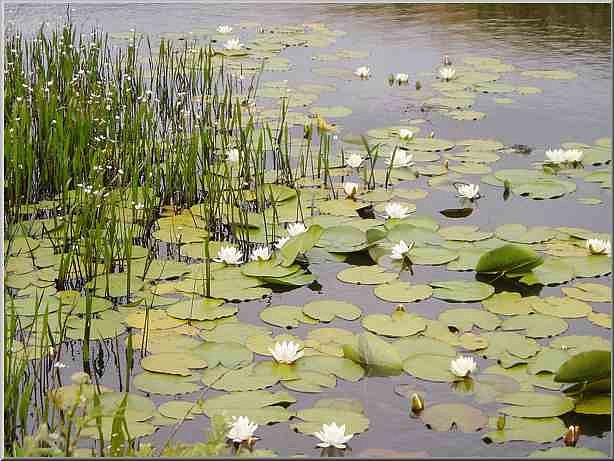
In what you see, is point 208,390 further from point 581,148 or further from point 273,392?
point 581,148

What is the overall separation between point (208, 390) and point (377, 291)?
755 millimetres

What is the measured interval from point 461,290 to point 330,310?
44 centimetres

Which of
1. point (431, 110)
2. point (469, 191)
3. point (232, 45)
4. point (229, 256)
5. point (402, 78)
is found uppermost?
point (232, 45)

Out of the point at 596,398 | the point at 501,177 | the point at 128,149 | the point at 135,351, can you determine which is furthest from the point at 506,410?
the point at 128,149

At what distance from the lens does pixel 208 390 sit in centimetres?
239

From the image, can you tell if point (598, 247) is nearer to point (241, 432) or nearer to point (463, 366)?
point (463, 366)

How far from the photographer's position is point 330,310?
2783 millimetres

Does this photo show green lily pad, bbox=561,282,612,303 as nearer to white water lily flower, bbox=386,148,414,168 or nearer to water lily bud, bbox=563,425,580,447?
water lily bud, bbox=563,425,580,447

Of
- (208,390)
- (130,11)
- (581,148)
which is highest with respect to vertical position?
(130,11)

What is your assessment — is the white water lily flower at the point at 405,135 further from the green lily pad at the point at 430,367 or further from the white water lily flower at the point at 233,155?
the green lily pad at the point at 430,367

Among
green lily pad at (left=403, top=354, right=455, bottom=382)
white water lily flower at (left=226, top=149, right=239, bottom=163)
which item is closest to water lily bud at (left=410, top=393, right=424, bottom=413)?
green lily pad at (left=403, top=354, right=455, bottom=382)

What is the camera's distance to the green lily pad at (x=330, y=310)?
275 centimetres

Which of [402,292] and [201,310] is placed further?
[402,292]

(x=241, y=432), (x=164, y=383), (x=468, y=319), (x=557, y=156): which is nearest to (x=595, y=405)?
(x=468, y=319)
